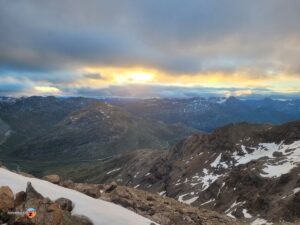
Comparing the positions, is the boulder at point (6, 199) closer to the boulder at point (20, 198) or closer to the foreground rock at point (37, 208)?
the foreground rock at point (37, 208)

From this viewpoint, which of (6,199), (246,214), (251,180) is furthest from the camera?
(251,180)

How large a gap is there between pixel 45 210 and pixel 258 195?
104769 mm

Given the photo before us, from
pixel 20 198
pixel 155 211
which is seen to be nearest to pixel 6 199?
pixel 20 198

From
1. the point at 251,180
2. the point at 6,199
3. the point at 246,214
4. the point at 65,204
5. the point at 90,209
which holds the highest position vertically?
the point at 6,199

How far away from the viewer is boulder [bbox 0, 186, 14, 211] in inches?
788

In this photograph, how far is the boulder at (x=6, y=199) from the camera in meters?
20.0

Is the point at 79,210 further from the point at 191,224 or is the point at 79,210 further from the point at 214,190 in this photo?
the point at 214,190

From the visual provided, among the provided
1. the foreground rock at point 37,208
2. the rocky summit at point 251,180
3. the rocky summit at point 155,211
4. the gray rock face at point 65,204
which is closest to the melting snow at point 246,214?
the rocky summit at point 251,180

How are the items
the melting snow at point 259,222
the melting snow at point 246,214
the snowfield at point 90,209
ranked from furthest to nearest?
the melting snow at point 246,214, the melting snow at point 259,222, the snowfield at point 90,209

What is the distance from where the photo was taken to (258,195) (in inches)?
4525

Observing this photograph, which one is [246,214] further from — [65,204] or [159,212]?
[65,204]

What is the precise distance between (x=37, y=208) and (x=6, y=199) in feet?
5.93

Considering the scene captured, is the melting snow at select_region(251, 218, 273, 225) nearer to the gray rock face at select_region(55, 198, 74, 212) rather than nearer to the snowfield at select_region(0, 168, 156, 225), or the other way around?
the snowfield at select_region(0, 168, 156, 225)

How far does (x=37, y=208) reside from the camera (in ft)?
67.7
